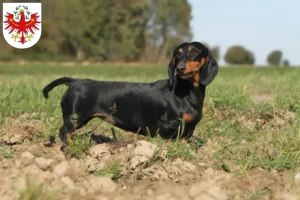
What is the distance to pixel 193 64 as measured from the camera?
525 cm

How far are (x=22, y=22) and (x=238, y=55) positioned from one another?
82.9 m

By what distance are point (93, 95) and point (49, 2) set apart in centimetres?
5888

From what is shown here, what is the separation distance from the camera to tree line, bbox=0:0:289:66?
57.7m

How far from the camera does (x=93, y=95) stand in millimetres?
5648

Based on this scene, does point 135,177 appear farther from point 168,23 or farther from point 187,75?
point 168,23

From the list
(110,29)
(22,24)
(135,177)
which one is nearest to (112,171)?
(135,177)

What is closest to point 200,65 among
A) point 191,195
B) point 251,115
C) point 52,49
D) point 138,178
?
point 138,178

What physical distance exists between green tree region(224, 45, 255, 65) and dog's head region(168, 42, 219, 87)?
8257 cm

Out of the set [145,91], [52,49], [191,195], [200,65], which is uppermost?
[200,65]

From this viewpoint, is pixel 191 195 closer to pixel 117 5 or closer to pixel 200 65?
pixel 200 65

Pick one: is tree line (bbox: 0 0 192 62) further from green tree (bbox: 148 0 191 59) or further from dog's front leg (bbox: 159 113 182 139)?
dog's front leg (bbox: 159 113 182 139)

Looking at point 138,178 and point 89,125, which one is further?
point 89,125

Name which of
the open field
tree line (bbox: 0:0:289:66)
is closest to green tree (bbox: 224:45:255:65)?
tree line (bbox: 0:0:289:66)

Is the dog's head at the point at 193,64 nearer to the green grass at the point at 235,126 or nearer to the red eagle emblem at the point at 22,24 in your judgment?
the green grass at the point at 235,126
